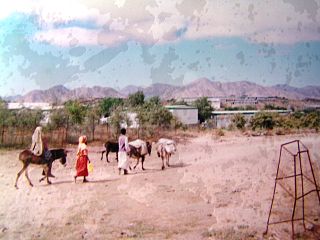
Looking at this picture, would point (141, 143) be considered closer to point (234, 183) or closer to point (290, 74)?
point (234, 183)

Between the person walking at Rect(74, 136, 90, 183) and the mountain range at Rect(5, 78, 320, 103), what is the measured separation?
308 millimetres

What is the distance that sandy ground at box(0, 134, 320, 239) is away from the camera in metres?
2.96

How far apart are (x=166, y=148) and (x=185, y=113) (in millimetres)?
274

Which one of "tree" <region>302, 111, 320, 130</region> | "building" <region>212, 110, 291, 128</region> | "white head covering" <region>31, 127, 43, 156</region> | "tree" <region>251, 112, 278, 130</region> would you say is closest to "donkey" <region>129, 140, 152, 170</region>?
"building" <region>212, 110, 291, 128</region>

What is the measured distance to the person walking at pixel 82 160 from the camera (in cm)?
312

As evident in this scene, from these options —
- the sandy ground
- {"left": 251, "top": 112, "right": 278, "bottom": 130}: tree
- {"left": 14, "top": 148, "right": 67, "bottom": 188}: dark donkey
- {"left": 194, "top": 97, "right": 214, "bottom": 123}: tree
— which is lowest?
the sandy ground

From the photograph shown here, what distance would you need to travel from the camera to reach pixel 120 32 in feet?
10.7

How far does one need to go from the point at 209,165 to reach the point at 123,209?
2.19ft

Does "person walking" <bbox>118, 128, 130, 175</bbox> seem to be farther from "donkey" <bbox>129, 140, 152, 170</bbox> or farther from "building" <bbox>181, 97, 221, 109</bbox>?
"building" <bbox>181, 97, 221, 109</bbox>

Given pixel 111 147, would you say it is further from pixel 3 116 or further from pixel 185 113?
pixel 3 116

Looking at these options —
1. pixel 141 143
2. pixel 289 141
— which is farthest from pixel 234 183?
pixel 141 143

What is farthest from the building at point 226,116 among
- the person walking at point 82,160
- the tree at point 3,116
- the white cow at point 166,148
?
the tree at point 3,116

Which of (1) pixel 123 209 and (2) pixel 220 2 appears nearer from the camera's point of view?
(1) pixel 123 209

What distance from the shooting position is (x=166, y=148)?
3242 millimetres
